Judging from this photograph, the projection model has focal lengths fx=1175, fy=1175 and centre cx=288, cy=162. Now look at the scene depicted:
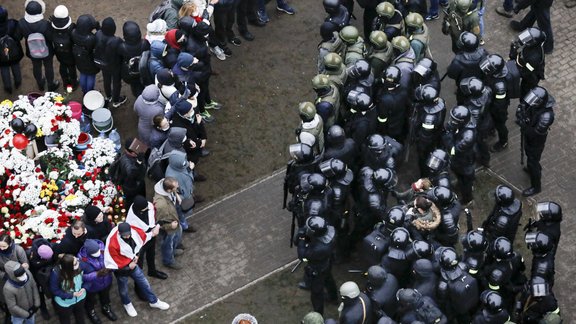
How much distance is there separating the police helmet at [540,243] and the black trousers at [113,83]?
7.81m

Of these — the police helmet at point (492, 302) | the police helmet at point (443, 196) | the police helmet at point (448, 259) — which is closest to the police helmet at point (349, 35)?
the police helmet at point (443, 196)

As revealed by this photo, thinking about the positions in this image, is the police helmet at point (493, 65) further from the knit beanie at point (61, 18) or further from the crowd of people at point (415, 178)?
the knit beanie at point (61, 18)

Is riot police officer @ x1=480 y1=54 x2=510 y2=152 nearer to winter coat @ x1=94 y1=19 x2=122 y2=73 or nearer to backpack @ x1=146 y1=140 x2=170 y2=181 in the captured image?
backpack @ x1=146 y1=140 x2=170 y2=181

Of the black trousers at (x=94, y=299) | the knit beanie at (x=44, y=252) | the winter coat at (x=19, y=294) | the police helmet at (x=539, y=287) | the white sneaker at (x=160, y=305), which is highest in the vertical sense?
the knit beanie at (x=44, y=252)

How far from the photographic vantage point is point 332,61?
18828mm

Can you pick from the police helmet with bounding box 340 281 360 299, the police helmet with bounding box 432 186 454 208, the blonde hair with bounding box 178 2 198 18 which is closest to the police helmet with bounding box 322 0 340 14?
the blonde hair with bounding box 178 2 198 18

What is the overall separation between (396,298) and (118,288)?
14.3 ft

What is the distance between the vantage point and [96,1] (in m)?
23.0

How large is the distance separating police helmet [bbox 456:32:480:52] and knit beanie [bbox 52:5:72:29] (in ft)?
21.7

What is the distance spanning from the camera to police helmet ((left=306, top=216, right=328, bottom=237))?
16.1 meters

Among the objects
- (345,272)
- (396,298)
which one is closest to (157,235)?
(345,272)

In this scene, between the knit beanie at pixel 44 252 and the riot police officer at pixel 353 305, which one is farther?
the knit beanie at pixel 44 252

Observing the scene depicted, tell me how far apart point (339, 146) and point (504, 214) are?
2.68 m

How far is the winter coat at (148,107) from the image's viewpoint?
18.8 m
